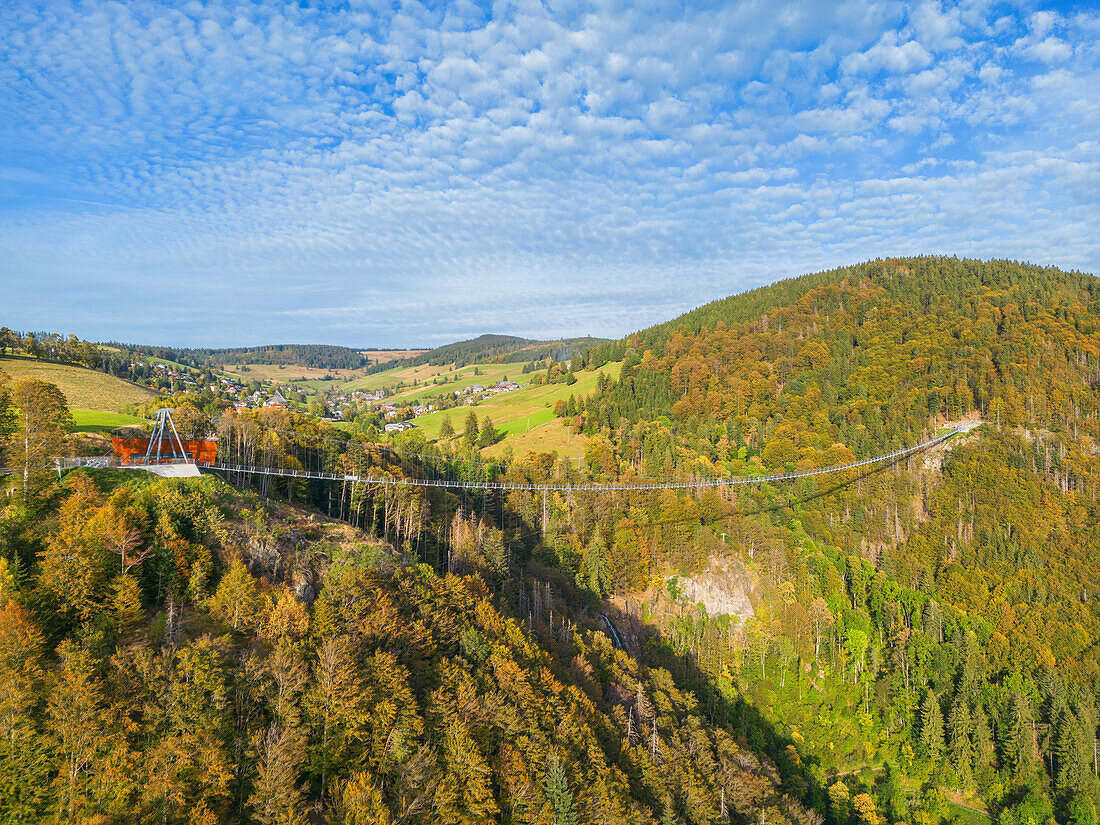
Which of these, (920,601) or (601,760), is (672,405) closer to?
(920,601)

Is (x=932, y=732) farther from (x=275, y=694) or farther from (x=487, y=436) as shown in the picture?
(x=487, y=436)

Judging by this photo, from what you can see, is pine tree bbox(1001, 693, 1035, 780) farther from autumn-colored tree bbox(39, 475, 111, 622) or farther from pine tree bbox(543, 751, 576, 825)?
autumn-colored tree bbox(39, 475, 111, 622)

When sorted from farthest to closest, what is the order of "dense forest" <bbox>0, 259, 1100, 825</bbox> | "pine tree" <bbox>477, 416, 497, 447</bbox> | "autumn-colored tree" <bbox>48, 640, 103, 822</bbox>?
"pine tree" <bbox>477, 416, 497, 447</bbox>, "dense forest" <bbox>0, 259, 1100, 825</bbox>, "autumn-colored tree" <bbox>48, 640, 103, 822</bbox>

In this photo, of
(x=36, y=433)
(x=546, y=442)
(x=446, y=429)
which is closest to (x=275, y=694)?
(x=36, y=433)

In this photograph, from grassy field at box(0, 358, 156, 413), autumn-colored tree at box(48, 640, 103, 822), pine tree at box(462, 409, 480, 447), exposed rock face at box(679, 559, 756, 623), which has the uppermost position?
grassy field at box(0, 358, 156, 413)

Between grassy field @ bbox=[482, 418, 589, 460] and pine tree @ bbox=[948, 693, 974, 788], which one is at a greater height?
grassy field @ bbox=[482, 418, 589, 460]

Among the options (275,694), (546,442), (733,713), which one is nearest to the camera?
(275,694)

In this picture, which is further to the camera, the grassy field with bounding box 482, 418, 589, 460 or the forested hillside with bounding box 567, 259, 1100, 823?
the grassy field with bounding box 482, 418, 589, 460

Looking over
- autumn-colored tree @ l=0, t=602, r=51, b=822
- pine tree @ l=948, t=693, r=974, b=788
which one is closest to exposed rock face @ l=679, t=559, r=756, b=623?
pine tree @ l=948, t=693, r=974, b=788
